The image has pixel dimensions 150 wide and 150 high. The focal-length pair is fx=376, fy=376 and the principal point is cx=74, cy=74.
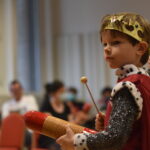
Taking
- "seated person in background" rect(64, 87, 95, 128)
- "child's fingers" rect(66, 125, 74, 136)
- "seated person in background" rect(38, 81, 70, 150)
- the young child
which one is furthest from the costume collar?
"seated person in background" rect(38, 81, 70, 150)

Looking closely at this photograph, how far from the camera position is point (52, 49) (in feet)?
17.9

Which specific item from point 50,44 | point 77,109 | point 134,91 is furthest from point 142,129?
point 50,44

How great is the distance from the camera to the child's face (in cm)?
91

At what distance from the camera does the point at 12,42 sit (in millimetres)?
4836

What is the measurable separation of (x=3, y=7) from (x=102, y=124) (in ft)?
13.2

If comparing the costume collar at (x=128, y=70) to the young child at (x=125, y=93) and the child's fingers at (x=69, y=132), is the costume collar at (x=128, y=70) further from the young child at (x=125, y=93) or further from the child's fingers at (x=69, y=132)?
the child's fingers at (x=69, y=132)

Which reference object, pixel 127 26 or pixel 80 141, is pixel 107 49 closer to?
pixel 127 26

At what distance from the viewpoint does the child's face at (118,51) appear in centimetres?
91

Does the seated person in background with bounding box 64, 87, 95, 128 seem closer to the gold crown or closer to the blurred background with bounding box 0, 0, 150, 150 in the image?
the blurred background with bounding box 0, 0, 150, 150

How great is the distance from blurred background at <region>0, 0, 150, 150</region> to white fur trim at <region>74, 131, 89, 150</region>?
371 centimetres

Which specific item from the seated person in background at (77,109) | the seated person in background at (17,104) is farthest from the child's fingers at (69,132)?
the seated person in background at (17,104)

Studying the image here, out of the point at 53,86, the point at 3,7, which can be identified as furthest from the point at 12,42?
the point at 53,86

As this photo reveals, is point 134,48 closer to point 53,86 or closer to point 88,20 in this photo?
point 53,86

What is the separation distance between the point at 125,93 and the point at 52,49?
463 centimetres
